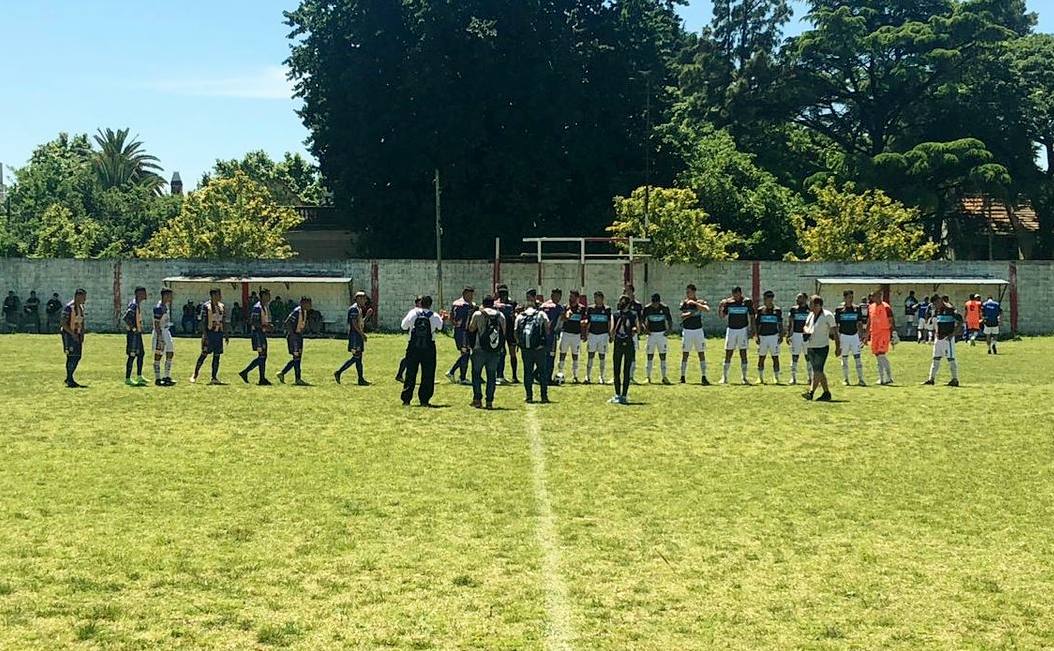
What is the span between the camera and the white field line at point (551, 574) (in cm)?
721

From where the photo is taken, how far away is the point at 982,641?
715cm

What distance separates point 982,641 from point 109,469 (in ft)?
31.2

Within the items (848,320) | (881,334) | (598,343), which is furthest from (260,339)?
(881,334)

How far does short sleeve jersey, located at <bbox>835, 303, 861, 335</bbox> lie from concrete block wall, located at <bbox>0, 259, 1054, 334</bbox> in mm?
20663

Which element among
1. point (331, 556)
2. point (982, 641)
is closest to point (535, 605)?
point (331, 556)

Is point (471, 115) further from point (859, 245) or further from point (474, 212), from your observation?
point (859, 245)

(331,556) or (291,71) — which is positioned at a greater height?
(291,71)

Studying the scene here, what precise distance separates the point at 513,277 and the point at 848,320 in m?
25.7

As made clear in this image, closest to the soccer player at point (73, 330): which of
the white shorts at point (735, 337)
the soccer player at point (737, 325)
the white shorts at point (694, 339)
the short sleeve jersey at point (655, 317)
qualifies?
the short sleeve jersey at point (655, 317)

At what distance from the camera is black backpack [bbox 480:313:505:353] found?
1989 cm

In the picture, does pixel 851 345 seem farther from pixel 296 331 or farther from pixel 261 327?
pixel 261 327

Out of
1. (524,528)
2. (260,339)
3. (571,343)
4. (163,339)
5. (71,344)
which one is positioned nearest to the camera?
(524,528)

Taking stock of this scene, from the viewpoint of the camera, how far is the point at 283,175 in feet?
348

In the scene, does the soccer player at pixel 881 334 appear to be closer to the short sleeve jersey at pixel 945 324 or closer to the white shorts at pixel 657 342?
the short sleeve jersey at pixel 945 324
